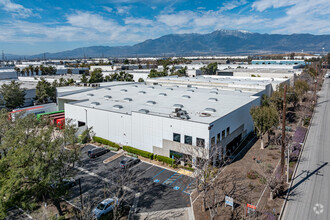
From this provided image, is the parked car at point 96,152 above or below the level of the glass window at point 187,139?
below

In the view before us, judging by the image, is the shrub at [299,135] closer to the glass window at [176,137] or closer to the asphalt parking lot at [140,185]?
the glass window at [176,137]

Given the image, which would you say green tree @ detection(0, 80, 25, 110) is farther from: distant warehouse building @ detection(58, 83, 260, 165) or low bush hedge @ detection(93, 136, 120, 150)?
low bush hedge @ detection(93, 136, 120, 150)

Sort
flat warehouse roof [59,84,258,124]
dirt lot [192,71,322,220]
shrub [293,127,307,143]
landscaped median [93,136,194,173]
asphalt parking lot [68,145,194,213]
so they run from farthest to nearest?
shrub [293,127,307,143] < flat warehouse roof [59,84,258,124] < landscaped median [93,136,194,173] < asphalt parking lot [68,145,194,213] < dirt lot [192,71,322,220]

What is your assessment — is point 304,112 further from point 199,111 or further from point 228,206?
point 228,206

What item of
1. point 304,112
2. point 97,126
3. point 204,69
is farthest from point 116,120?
point 204,69

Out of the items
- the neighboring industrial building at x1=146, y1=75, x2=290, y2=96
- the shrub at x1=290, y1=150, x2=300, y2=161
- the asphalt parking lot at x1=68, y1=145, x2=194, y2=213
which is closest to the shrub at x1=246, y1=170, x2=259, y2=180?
the asphalt parking lot at x1=68, y1=145, x2=194, y2=213

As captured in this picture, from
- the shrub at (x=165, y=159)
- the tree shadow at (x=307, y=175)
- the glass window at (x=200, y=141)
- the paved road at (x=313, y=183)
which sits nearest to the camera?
the paved road at (x=313, y=183)

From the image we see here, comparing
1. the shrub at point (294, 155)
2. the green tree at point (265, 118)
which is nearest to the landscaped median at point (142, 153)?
the green tree at point (265, 118)

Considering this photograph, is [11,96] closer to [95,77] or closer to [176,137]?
[95,77]
